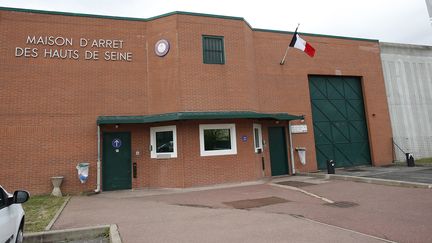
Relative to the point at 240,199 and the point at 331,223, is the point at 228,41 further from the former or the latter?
the point at 331,223

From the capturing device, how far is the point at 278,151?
16125mm

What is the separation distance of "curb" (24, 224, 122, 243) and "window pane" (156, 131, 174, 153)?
6.64 m

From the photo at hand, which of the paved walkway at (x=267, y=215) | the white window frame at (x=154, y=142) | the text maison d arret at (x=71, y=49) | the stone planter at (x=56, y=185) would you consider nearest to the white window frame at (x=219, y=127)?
the white window frame at (x=154, y=142)

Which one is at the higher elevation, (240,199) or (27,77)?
(27,77)

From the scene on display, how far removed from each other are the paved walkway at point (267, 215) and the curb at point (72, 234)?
26 centimetres

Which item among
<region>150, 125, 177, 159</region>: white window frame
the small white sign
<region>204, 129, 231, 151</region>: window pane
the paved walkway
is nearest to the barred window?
<region>204, 129, 231, 151</region>: window pane

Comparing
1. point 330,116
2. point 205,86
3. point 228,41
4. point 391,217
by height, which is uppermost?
point 228,41

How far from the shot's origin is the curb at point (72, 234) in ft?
20.3

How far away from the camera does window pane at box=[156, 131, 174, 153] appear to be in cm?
1325

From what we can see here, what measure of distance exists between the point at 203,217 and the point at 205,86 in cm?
717

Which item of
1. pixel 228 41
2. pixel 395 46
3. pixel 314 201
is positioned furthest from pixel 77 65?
pixel 395 46

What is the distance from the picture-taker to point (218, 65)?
14.0m

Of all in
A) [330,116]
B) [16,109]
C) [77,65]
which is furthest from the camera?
[330,116]

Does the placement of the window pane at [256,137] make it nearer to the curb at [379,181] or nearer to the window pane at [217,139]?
the window pane at [217,139]
